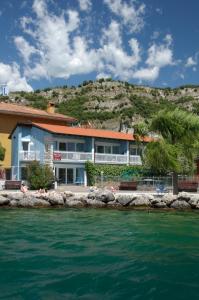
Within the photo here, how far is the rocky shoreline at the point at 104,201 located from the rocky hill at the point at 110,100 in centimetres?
7899

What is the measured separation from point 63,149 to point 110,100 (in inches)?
3813

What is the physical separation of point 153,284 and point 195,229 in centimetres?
952

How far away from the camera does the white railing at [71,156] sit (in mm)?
46438

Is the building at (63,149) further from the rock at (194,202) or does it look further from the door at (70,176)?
the rock at (194,202)

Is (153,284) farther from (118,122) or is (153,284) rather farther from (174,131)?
(118,122)

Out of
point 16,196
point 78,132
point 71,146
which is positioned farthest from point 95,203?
point 78,132

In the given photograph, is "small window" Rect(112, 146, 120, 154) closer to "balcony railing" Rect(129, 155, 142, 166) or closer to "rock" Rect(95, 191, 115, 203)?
"balcony railing" Rect(129, 155, 142, 166)

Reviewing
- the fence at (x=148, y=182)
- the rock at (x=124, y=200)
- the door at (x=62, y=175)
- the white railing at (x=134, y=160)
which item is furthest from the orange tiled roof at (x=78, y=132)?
the rock at (x=124, y=200)

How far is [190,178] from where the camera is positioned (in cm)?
4194

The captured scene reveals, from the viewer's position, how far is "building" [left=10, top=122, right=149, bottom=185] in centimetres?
4716

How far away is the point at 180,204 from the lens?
2852 cm

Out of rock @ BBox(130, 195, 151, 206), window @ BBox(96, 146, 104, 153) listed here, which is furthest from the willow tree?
window @ BBox(96, 146, 104, 153)

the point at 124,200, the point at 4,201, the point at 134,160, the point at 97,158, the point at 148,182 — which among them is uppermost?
the point at 97,158

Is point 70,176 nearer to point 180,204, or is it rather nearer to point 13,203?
point 13,203
